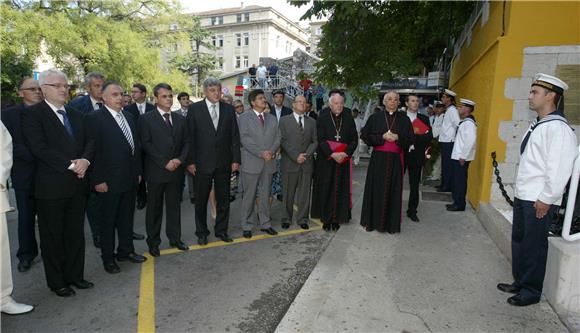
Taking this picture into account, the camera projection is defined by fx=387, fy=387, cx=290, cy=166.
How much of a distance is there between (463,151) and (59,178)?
18.9 feet

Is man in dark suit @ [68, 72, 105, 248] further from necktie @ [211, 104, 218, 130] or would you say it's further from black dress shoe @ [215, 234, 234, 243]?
black dress shoe @ [215, 234, 234, 243]

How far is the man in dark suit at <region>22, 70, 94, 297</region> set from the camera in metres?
3.52

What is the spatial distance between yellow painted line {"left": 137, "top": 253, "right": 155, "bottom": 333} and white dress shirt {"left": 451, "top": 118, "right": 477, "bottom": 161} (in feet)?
16.5

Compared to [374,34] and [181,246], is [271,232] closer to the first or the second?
[181,246]

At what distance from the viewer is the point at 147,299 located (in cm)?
364

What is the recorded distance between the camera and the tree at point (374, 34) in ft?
32.5

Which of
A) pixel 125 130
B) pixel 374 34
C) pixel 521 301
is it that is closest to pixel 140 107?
pixel 125 130

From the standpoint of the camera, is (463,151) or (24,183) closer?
(24,183)

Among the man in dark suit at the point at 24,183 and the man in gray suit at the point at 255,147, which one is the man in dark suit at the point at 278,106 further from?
the man in dark suit at the point at 24,183

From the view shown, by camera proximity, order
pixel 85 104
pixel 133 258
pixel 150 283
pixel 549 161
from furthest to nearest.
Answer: pixel 85 104 → pixel 133 258 → pixel 150 283 → pixel 549 161

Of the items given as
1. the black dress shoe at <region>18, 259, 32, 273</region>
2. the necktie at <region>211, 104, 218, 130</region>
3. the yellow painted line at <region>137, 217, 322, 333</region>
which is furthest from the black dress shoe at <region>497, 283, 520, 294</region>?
the black dress shoe at <region>18, 259, 32, 273</region>

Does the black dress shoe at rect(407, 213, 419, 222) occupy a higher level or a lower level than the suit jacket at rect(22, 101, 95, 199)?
lower

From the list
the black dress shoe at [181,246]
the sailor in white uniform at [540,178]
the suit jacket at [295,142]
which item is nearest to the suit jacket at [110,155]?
the black dress shoe at [181,246]

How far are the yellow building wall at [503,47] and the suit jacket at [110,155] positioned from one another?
4.94m
